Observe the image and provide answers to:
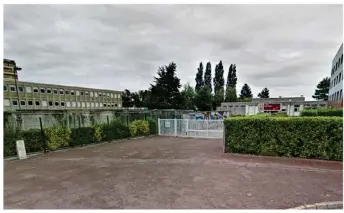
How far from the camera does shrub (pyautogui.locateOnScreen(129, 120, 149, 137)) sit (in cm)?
1259

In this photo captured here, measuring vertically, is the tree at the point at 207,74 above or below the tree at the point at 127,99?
above

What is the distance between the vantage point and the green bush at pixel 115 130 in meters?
11.0

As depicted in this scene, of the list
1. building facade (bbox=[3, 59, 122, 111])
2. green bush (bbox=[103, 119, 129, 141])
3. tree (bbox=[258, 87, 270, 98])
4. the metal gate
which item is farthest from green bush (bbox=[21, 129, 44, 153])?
tree (bbox=[258, 87, 270, 98])

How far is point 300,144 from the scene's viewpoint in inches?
238

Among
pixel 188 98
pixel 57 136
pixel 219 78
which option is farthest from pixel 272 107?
pixel 57 136

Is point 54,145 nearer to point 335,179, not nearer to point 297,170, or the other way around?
point 297,170

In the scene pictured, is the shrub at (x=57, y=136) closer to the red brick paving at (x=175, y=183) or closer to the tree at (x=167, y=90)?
the red brick paving at (x=175, y=183)

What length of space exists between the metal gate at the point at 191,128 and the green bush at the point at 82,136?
203 inches

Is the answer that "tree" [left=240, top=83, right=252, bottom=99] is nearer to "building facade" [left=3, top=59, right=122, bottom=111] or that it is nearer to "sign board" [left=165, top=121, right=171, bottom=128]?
"building facade" [left=3, top=59, right=122, bottom=111]

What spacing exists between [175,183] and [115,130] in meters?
8.11

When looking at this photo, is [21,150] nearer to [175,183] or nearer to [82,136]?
A: [82,136]

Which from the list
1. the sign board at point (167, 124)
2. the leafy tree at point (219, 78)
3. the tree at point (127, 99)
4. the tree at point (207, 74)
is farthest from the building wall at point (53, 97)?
the leafy tree at point (219, 78)

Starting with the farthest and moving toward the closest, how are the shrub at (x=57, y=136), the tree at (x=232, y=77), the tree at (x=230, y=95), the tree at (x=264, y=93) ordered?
the tree at (x=264, y=93), the tree at (x=232, y=77), the tree at (x=230, y=95), the shrub at (x=57, y=136)

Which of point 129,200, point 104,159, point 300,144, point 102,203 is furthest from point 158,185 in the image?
point 300,144
